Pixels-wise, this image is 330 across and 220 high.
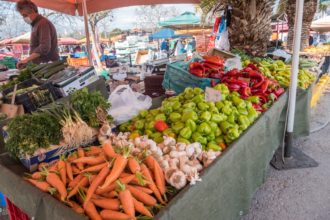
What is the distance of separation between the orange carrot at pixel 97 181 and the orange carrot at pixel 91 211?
0.09 ft

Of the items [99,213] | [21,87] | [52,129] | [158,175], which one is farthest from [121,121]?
[21,87]

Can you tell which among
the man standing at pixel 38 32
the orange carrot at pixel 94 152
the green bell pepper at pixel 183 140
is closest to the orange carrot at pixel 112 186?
the orange carrot at pixel 94 152

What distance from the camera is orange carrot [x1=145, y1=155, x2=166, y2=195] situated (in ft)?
4.86

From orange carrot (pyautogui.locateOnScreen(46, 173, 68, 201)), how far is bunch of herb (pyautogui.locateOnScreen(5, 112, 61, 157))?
0.42 meters

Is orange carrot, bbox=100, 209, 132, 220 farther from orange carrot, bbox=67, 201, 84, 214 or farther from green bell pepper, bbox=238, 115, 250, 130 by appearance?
green bell pepper, bbox=238, 115, 250, 130

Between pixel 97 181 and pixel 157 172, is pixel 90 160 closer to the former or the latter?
pixel 97 181

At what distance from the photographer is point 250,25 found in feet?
17.2

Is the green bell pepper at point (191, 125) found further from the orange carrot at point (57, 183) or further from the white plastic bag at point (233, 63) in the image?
the white plastic bag at point (233, 63)

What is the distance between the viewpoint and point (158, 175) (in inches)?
59.9

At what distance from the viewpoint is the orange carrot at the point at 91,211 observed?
50.8 inches

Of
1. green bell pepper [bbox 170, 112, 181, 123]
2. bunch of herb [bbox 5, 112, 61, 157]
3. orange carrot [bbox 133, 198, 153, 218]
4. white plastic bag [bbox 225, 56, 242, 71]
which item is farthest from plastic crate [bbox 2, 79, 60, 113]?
white plastic bag [bbox 225, 56, 242, 71]

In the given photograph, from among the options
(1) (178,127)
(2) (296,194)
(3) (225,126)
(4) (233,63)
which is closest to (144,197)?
(1) (178,127)

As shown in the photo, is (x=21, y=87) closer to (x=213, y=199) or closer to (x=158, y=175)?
Result: (x=158, y=175)

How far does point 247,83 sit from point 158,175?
6.79ft
